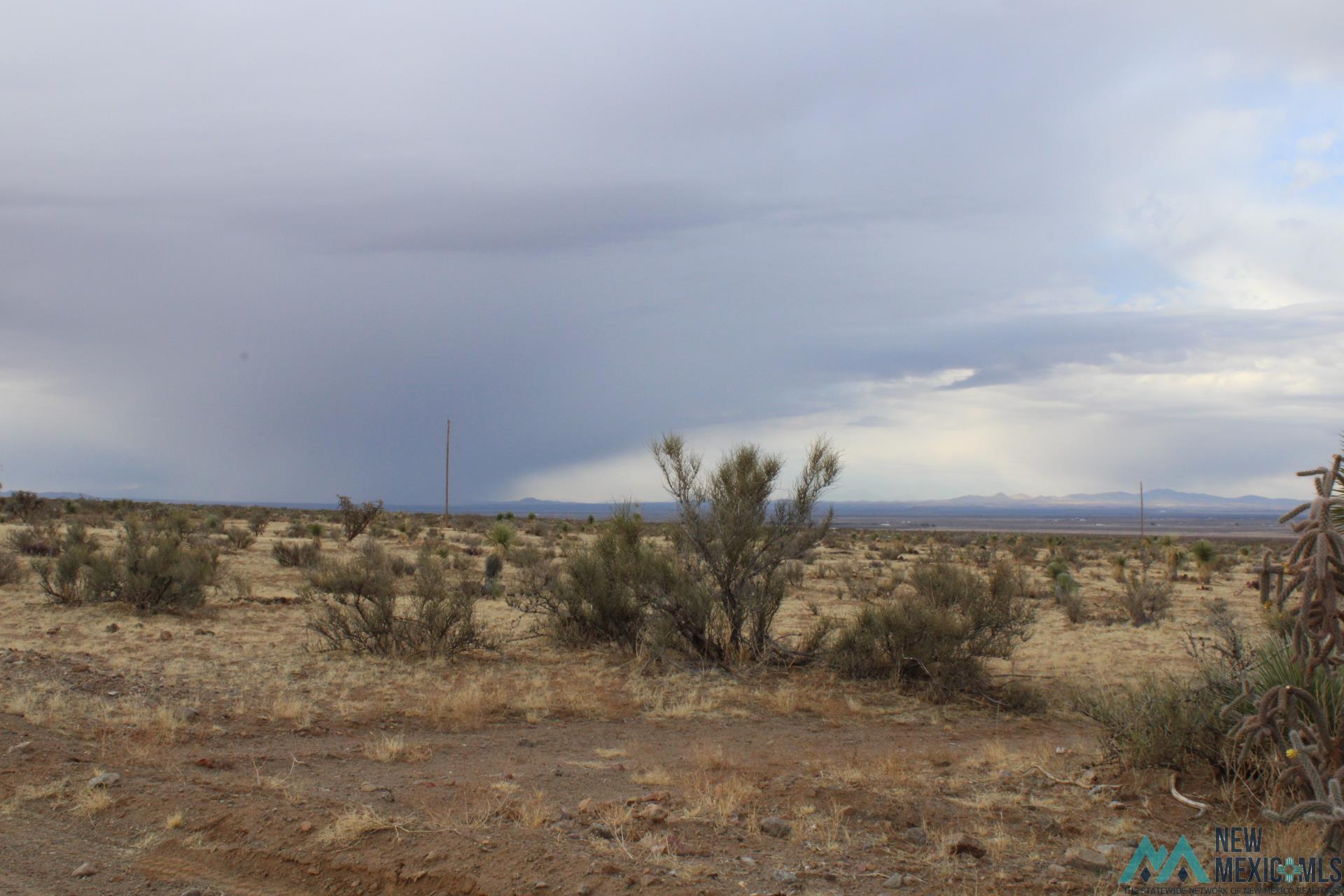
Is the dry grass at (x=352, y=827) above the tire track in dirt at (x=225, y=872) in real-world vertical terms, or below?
above

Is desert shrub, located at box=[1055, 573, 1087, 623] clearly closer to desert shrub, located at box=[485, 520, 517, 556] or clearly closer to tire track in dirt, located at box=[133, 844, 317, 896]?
desert shrub, located at box=[485, 520, 517, 556]

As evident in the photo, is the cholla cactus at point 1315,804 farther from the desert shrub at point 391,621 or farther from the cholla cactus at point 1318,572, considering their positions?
the desert shrub at point 391,621

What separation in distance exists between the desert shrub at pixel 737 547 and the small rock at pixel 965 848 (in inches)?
340

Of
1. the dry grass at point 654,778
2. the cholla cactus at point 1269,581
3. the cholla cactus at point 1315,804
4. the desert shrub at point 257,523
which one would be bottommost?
the dry grass at point 654,778

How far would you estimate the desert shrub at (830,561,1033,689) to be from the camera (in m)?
13.6

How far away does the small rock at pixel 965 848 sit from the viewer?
623 centimetres

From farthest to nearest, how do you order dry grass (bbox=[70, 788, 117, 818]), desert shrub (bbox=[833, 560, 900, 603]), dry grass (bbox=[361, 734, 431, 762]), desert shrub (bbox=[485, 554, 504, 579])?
desert shrub (bbox=[485, 554, 504, 579]) → desert shrub (bbox=[833, 560, 900, 603]) → dry grass (bbox=[361, 734, 431, 762]) → dry grass (bbox=[70, 788, 117, 818])

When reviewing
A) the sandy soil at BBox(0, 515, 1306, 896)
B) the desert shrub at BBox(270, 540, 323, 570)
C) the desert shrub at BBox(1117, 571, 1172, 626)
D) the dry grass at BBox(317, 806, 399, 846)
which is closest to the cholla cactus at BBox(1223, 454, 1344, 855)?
the sandy soil at BBox(0, 515, 1306, 896)

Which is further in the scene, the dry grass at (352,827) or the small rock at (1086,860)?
the dry grass at (352,827)

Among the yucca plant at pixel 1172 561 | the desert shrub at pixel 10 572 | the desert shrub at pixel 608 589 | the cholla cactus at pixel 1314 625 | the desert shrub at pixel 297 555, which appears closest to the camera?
the cholla cactus at pixel 1314 625

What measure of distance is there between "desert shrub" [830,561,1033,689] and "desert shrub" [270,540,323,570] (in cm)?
1870

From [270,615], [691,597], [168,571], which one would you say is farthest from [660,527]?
[168,571]

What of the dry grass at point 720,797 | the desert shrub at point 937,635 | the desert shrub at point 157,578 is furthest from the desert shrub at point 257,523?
the dry grass at point 720,797

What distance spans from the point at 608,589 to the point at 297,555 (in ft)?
55.2
